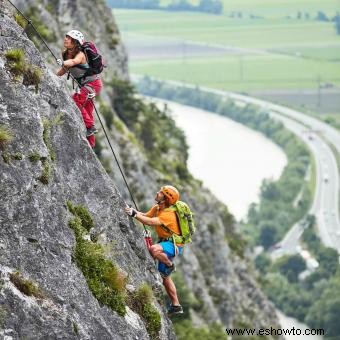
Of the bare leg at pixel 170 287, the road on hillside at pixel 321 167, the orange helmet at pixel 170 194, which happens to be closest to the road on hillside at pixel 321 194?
the road on hillside at pixel 321 167

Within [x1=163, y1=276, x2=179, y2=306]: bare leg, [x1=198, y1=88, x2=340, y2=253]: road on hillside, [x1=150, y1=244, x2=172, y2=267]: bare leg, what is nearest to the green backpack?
[x1=150, y1=244, x2=172, y2=267]: bare leg

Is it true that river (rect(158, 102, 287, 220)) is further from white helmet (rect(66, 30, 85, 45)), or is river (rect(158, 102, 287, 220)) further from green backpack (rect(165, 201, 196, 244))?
green backpack (rect(165, 201, 196, 244))

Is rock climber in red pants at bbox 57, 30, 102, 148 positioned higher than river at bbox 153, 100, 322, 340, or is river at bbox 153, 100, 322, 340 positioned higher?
rock climber in red pants at bbox 57, 30, 102, 148

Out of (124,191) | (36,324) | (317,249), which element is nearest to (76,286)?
(36,324)

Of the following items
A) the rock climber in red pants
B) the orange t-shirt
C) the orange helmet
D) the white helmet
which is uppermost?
the white helmet

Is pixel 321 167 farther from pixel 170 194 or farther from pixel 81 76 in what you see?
pixel 170 194

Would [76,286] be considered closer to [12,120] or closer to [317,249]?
[12,120]

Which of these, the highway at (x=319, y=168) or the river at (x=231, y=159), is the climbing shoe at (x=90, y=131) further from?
the river at (x=231, y=159)

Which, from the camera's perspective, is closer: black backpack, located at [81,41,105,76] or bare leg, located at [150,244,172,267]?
bare leg, located at [150,244,172,267]

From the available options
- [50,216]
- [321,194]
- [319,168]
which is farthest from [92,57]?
[319,168]

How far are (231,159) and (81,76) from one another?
129 m

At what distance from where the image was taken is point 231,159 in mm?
142875

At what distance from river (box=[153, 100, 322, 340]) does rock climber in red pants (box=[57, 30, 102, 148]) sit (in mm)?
107567

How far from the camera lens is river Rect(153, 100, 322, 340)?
131375 millimetres
